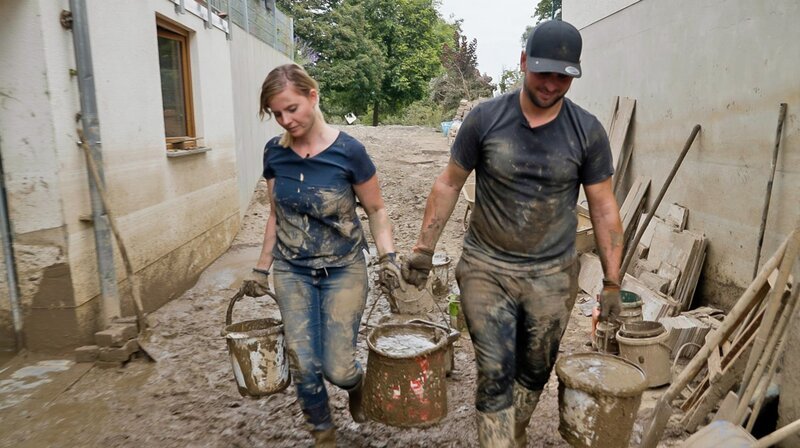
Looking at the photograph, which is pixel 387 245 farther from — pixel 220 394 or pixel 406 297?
pixel 406 297

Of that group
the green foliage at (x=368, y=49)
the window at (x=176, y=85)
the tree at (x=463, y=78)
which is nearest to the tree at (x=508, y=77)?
the tree at (x=463, y=78)

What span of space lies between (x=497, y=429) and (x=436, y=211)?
3.63 feet

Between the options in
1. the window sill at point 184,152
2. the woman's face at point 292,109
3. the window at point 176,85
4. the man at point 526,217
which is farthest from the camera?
the window at point 176,85

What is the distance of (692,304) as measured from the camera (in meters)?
5.40

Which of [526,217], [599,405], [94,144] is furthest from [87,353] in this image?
[599,405]

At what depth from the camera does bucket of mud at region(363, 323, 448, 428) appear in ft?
9.46

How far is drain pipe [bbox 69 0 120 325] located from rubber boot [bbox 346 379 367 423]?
2.31 m

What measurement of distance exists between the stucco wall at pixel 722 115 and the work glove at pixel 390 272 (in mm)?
3039

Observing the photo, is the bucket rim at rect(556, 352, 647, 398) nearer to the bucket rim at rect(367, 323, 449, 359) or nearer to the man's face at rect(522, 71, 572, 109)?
the bucket rim at rect(367, 323, 449, 359)

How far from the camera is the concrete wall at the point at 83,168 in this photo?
3834mm

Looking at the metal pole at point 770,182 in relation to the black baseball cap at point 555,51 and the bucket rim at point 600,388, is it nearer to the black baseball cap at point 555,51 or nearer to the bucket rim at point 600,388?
the bucket rim at point 600,388

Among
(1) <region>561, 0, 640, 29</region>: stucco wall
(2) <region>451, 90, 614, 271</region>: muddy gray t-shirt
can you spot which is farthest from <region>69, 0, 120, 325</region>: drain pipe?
(1) <region>561, 0, 640, 29</region>: stucco wall

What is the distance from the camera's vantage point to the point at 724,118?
510 cm

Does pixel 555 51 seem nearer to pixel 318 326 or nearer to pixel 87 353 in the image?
pixel 318 326
